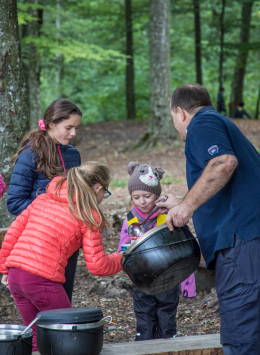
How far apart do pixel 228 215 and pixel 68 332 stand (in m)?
1.16

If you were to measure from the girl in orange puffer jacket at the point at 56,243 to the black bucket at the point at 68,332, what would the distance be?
1.32 feet

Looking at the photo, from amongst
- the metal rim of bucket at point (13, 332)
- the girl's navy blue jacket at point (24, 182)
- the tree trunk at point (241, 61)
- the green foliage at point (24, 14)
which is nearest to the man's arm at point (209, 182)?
the metal rim of bucket at point (13, 332)

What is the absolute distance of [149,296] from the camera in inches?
132

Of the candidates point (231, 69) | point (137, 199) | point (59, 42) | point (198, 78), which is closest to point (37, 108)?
point (59, 42)

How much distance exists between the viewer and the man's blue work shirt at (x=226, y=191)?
95.2 inches

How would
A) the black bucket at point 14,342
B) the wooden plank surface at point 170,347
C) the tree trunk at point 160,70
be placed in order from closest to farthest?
the black bucket at point 14,342 < the wooden plank surface at point 170,347 < the tree trunk at point 160,70

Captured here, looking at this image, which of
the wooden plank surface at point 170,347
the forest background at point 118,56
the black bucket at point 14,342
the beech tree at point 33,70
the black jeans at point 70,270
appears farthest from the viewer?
the beech tree at point 33,70

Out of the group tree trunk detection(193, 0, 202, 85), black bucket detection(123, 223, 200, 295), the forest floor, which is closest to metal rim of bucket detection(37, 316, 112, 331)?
black bucket detection(123, 223, 200, 295)

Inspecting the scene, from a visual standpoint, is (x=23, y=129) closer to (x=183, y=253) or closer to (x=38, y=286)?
(x=38, y=286)

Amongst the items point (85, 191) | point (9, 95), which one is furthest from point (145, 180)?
point (9, 95)

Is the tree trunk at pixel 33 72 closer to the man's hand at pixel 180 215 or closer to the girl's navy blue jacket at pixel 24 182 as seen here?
the girl's navy blue jacket at pixel 24 182

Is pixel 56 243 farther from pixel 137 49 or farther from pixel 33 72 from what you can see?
pixel 137 49

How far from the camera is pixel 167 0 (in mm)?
12680

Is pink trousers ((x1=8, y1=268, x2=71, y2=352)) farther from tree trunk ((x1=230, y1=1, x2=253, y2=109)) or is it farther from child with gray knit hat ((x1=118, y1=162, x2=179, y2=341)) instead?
tree trunk ((x1=230, y1=1, x2=253, y2=109))
